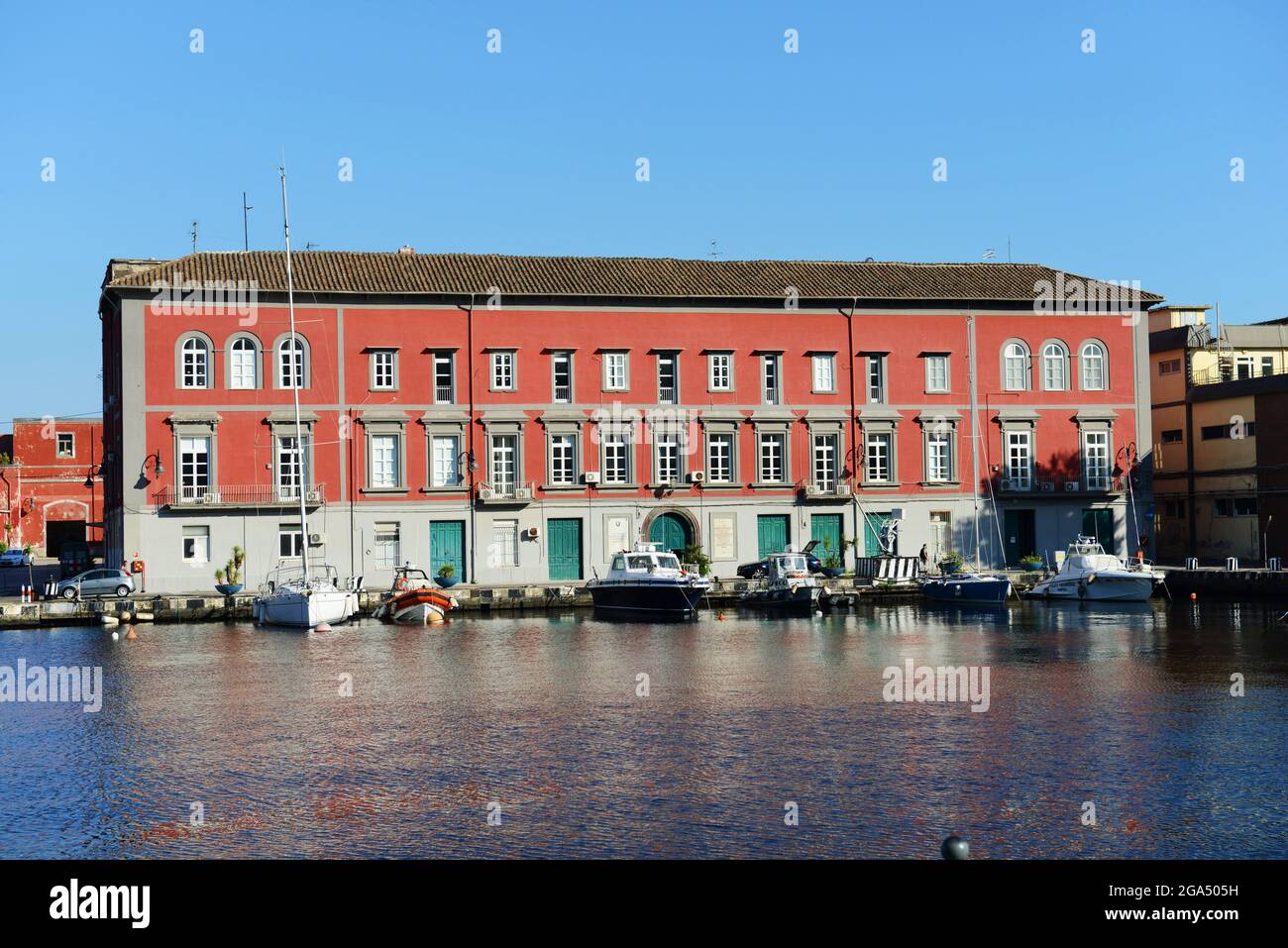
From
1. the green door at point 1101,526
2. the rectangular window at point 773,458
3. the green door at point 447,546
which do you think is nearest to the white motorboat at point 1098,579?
the green door at point 1101,526

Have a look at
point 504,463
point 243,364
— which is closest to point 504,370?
point 504,463

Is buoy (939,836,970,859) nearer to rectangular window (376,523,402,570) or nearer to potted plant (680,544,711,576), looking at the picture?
potted plant (680,544,711,576)

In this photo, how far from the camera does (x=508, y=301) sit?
54.7 metres

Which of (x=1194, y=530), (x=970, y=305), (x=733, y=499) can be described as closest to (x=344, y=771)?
(x=733, y=499)

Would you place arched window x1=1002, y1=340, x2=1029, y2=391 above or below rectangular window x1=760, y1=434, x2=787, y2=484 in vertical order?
above

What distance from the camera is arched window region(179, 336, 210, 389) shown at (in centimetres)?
5175

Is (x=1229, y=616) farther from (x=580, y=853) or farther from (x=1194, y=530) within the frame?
(x=580, y=853)

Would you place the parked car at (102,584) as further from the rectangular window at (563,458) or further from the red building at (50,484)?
the red building at (50,484)

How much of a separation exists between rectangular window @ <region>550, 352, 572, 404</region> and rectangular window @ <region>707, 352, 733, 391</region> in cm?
579

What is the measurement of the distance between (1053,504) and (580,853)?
157 feet

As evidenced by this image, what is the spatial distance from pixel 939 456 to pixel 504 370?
61.0ft

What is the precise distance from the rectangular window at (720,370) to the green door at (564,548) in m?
7.95

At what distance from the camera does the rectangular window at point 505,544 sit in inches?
2141

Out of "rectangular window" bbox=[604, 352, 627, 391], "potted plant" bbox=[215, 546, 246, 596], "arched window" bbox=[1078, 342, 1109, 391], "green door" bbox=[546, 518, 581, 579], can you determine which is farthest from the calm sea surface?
"arched window" bbox=[1078, 342, 1109, 391]
